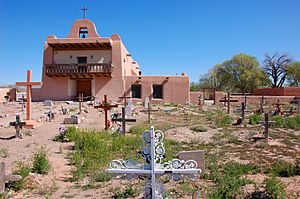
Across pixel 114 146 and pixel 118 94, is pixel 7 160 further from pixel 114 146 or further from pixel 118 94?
pixel 118 94

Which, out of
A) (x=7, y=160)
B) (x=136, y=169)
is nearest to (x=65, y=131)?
(x=7, y=160)

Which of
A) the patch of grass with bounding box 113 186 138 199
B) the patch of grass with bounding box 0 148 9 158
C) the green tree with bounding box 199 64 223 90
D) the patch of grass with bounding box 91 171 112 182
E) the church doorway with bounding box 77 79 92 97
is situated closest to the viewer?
the patch of grass with bounding box 113 186 138 199

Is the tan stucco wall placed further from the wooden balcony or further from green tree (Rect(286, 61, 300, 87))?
green tree (Rect(286, 61, 300, 87))

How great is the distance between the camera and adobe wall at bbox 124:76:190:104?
32750 mm

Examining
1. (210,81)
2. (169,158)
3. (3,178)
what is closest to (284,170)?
(169,158)

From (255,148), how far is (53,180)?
6.61 metres

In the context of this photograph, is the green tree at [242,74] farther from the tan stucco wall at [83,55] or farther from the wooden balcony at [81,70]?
the wooden balcony at [81,70]

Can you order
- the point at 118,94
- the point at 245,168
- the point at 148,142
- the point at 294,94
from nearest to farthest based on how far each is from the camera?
1. the point at 148,142
2. the point at 245,168
3. the point at 118,94
4. the point at 294,94

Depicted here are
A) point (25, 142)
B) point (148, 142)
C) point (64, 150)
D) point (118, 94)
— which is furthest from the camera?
point (118, 94)

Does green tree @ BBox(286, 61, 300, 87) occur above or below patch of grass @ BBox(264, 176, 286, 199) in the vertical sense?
above

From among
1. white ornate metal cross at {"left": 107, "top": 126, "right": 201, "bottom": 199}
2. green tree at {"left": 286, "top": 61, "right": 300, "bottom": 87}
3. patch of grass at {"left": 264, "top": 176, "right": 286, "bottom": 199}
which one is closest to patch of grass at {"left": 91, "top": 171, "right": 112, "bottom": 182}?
white ornate metal cross at {"left": 107, "top": 126, "right": 201, "bottom": 199}

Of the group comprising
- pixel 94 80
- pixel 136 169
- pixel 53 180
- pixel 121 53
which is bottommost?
pixel 53 180

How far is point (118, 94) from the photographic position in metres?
32.4

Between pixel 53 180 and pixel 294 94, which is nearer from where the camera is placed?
pixel 53 180
